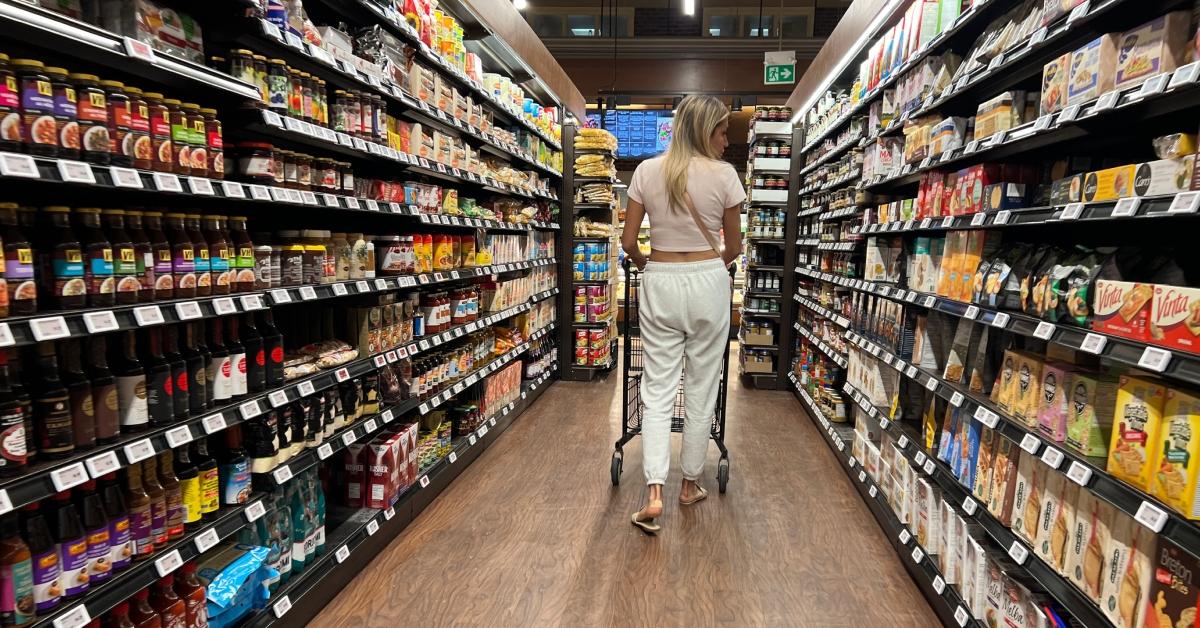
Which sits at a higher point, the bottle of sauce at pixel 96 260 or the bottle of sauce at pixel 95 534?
the bottle of sauce at pixel 96 260

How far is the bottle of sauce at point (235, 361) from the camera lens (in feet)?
6.89

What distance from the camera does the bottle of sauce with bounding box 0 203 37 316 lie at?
4.83 feet

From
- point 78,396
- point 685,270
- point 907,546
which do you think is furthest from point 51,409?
point 907,546

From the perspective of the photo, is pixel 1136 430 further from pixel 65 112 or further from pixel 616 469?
pixel 65 112

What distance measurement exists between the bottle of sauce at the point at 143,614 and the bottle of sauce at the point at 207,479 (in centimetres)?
27

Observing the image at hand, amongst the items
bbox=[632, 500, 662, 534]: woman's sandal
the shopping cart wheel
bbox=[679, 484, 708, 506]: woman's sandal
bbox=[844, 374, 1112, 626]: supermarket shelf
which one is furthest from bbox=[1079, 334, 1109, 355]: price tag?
the shopping cart wheel

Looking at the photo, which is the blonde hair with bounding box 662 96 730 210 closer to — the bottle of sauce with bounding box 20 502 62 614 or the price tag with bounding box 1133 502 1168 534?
the price tag with bounding box 1133 502 1168 534

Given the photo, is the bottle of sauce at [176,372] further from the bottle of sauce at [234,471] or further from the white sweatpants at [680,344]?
the white sweatpants at [680,344]

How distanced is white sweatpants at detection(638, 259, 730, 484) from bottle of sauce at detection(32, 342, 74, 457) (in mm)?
2229

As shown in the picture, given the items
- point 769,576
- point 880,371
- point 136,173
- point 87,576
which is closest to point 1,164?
point 136,173

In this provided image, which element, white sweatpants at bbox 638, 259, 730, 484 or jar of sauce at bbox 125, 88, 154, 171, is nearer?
jar of sauce at bbox 125, 88, 154, 171

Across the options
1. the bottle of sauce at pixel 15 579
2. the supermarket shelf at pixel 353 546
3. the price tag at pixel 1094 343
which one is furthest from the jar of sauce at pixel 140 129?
the price tag at pixel 1094 343

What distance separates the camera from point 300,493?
2.48m

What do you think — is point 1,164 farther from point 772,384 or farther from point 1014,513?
point 772,384
